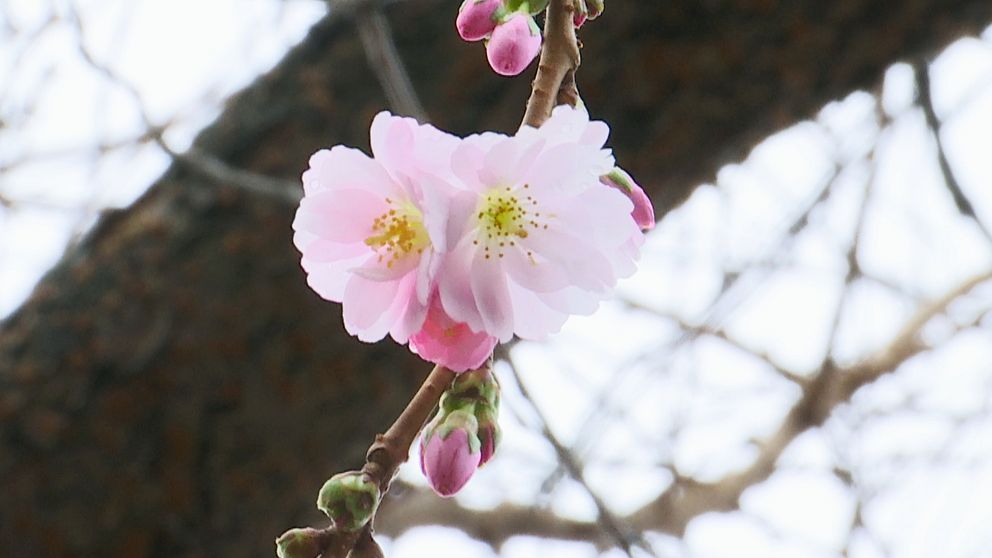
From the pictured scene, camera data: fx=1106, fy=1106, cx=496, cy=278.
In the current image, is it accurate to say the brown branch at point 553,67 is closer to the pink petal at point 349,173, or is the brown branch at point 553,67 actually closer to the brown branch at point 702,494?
the pink petal at point 349,173

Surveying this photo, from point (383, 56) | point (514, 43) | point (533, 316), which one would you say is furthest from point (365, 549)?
point (383, 56)

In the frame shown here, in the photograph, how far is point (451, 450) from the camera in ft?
1.40

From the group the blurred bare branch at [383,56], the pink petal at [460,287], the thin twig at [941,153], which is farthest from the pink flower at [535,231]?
the thin twig at [941,153]

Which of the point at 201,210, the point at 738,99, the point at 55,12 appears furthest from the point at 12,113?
the point at 738,99

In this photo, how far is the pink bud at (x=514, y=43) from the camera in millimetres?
483

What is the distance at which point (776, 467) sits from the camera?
72.6 inches

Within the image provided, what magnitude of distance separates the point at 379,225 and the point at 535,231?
0.06 metres

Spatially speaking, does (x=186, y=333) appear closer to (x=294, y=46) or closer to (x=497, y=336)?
(x=294, y=46)

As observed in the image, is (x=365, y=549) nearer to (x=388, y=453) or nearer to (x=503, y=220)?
(x=388, y=453)

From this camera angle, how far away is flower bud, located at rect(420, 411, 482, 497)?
424 mm

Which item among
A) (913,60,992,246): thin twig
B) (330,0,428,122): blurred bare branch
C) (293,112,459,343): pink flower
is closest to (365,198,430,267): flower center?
(293,112,459,343): pink flower

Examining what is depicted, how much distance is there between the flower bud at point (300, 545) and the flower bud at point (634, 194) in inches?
7.0

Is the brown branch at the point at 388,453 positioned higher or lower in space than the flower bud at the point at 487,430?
lower

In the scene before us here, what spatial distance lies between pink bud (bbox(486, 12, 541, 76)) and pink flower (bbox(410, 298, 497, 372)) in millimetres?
126
